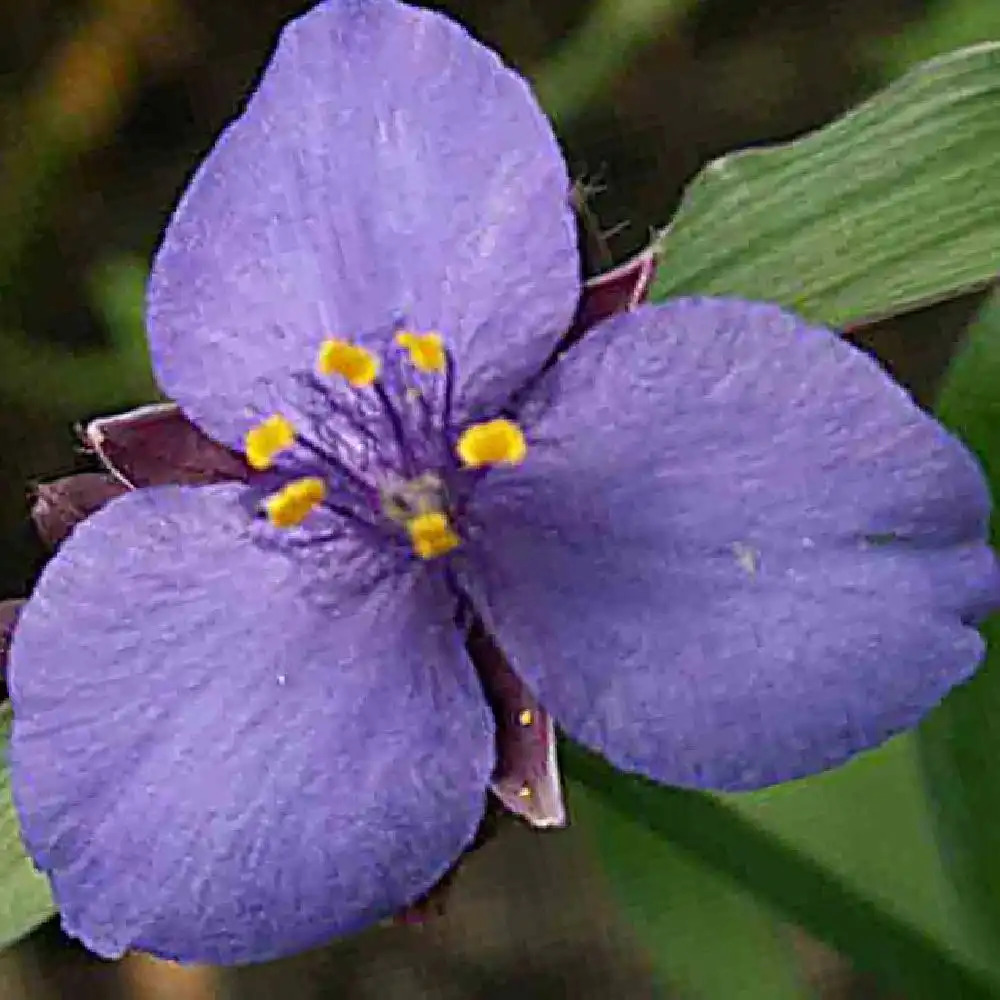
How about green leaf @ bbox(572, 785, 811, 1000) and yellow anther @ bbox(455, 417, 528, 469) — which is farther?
green leaf @ bbox(572, 785, 811, 1000)

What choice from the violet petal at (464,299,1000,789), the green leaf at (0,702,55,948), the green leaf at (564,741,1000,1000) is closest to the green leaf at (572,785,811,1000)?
the green leaf at (564,741,1000,1000)

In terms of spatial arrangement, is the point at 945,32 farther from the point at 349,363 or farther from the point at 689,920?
the point at 349,363

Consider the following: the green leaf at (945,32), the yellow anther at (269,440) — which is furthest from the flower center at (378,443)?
the green leaf at (945,32)

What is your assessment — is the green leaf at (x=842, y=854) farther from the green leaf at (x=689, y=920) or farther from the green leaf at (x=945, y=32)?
the green leaf at (x=945, y=32)

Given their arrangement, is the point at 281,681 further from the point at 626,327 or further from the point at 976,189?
the point at 976,189

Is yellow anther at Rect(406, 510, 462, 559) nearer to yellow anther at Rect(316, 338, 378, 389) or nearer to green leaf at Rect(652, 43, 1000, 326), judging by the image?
yellow anther at Rect(316, 338, 378, 389)

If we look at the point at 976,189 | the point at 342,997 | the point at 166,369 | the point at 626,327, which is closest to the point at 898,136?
the point at 976,189

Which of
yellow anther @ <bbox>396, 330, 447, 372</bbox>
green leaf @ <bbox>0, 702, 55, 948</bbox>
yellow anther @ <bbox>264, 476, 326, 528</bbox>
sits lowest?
green leaf @ <bbox>0, 702, 55, 948</bbox>
